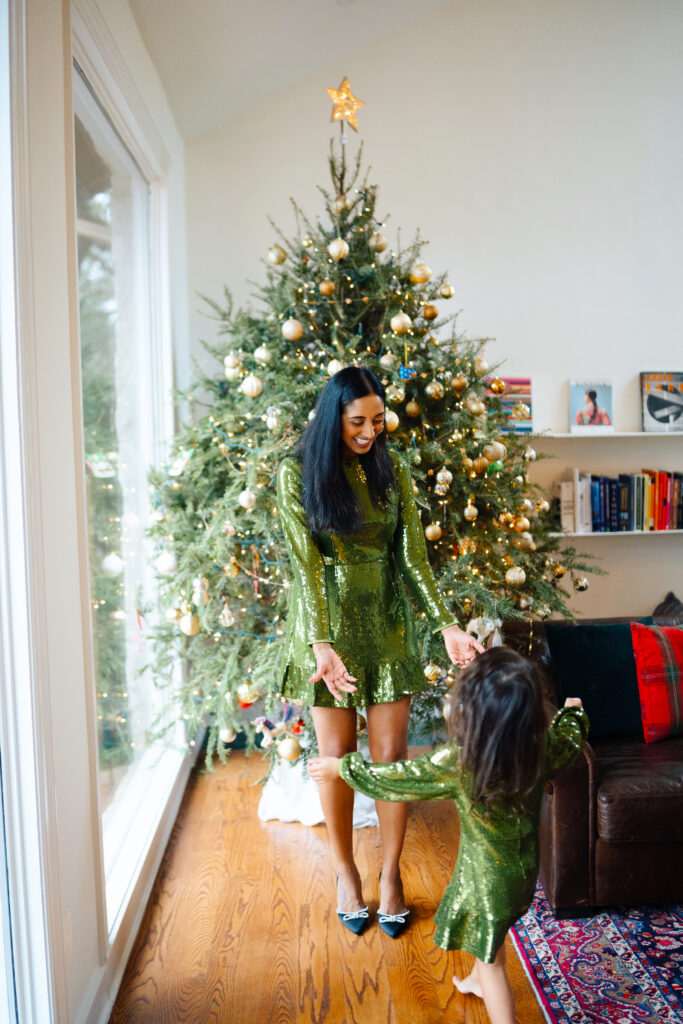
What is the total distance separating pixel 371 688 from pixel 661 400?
2732mm

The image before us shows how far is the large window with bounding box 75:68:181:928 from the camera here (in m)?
2.15

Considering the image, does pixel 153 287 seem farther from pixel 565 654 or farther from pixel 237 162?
pixel 565 654

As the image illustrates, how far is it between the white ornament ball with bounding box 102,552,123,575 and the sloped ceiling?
68.1 inches

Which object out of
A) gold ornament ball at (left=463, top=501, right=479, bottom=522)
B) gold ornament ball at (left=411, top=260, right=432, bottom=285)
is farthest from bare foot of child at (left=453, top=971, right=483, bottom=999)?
gold ornament ball at (left=411, top=260, right=432, bottom=285)

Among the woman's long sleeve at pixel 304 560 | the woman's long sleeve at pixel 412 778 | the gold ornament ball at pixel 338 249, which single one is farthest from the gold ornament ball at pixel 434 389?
the woman's long sleeve at pixel 412 778

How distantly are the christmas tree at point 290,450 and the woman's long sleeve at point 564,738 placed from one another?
734mm

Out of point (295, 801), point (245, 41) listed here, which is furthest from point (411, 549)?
point (245, 41)

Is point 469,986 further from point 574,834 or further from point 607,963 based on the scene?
point 574,834

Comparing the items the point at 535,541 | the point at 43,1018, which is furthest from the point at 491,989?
the point at 535,541

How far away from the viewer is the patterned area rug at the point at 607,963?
65.6 inches

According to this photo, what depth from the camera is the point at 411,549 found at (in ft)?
6.18

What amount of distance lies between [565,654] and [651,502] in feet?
5.49

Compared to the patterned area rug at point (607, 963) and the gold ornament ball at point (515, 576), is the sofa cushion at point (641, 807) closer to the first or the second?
the patterned area rug at point (607, 963)

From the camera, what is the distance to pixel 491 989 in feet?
4.88
